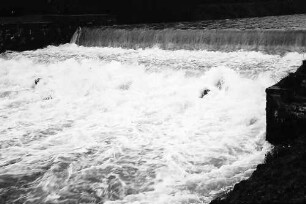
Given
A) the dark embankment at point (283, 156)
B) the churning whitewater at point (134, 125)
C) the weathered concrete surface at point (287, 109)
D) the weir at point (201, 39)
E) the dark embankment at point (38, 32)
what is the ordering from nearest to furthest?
the dark embankment at point (283, 156), the churning whitewater at point (134, 125), the weathered concrete surface at point (287, 109), the weir at point (201, 39), the dark embankment at point (38, 32)

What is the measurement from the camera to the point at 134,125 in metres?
8.75

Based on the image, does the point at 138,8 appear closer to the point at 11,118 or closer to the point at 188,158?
the point at 11,118

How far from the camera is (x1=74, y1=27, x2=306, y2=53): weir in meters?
12.6

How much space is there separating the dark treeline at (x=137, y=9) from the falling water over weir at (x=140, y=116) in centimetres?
766

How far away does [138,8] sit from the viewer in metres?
24.5

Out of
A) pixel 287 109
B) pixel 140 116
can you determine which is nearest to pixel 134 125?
pixel 140 116

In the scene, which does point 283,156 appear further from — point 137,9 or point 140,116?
point 137,9

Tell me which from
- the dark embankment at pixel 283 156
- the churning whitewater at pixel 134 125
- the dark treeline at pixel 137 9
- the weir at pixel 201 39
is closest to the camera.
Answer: the dark embankment at pixel 283 156

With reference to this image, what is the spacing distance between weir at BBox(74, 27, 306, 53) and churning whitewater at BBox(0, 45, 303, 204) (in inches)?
29.7

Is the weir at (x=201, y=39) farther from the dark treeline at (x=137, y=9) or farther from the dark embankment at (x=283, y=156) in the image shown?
the dark treeline at (x=137, y=9)

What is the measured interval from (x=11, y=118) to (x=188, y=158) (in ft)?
18.1

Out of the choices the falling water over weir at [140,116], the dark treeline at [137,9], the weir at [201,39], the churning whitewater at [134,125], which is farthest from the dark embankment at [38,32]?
the dark treeline at [137,9]

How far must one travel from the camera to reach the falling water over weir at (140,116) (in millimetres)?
5941

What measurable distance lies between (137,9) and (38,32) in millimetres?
8482
